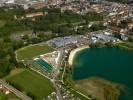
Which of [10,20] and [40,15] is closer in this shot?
[10,20]

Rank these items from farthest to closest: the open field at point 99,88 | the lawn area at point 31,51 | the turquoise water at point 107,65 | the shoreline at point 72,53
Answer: the lawn area at point 31,51
the shoreline at point 72,53
the turquoise water at point 107,65
the open field at point 99,88

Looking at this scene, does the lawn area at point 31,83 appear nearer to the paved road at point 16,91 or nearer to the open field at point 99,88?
the paved road at point 16,91

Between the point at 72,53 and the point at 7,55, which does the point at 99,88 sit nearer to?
the point at 72,53

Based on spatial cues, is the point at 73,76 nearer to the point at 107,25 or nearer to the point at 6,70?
the point at 6,70

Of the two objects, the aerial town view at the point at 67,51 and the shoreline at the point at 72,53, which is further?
the shoreline at the point at 72,53

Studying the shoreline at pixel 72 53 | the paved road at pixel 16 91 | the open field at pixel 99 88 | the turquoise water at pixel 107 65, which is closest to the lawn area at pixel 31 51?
the shoreline at pixel 72 53

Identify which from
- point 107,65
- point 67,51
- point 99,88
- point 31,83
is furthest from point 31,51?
point 99,88

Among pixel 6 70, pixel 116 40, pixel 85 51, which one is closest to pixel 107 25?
pixel 116 40

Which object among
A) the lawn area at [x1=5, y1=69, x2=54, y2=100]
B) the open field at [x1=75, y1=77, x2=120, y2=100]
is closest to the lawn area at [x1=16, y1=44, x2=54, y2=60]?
the lawn area at [x1=5, y1=69, x2=54, y2=100]
